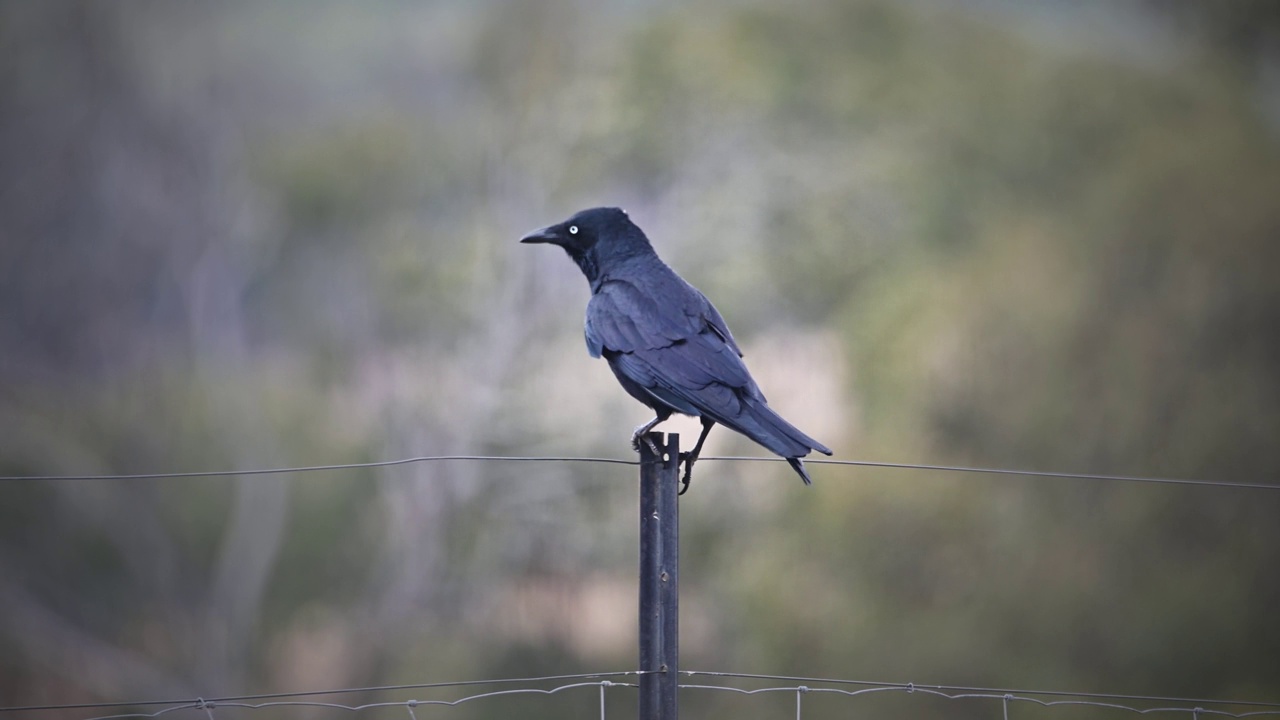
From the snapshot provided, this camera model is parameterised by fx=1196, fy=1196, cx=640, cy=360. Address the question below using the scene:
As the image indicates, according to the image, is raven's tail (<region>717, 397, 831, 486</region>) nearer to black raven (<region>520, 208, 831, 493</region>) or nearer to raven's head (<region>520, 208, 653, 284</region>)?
black raven (<region>520, 208, 831, 493</region>)

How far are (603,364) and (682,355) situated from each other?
13.2 meters

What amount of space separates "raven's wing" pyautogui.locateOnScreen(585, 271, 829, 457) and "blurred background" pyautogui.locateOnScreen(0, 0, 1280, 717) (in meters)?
11.3

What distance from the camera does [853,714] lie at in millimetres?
17766

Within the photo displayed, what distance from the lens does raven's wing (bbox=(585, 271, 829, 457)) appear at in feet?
11.8

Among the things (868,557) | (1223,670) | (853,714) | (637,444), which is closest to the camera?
(637,444)

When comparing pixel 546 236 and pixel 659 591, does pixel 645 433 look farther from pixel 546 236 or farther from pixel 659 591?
pixel 546 236

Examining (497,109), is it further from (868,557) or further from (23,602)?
(23,602)

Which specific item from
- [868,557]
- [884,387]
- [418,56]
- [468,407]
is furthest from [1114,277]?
[418,56]

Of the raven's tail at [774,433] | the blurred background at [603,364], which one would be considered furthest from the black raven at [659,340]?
the blurred background at [603,364]

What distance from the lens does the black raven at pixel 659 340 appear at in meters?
3.64

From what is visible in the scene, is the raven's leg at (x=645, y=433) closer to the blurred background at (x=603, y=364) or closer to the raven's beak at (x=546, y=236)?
the raven's beak at (x=546, y=236)

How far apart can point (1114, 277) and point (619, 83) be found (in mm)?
7796

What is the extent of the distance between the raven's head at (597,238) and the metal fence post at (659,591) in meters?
1.89

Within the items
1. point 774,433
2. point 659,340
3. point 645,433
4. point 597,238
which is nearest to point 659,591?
point 645,433
